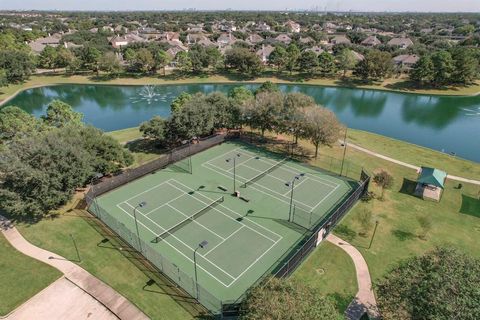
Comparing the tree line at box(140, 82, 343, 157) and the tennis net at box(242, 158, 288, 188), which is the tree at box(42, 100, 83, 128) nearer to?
the tree line at box(140, 82, 343, 157)

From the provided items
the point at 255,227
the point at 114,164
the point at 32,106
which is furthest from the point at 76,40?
the point at 255,227

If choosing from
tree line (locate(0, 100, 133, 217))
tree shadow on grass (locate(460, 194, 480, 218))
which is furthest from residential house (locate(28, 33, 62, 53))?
tree shadow on grass (locate(460, 194, 480, 218))

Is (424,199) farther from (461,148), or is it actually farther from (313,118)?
(461,148)

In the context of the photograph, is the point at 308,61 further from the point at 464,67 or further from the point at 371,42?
the point at 371,42

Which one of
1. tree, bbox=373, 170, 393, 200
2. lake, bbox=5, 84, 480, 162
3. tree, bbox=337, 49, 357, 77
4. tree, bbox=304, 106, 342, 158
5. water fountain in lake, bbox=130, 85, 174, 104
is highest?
tree, bbox=337, 49, 357, 77

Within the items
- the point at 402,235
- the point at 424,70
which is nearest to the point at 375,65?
the point at 424,70

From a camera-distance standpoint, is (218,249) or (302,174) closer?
(218,249)

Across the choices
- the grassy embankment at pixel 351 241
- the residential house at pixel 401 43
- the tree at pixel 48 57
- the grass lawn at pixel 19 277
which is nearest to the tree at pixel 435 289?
the grassy embankment at pixel 351 241
